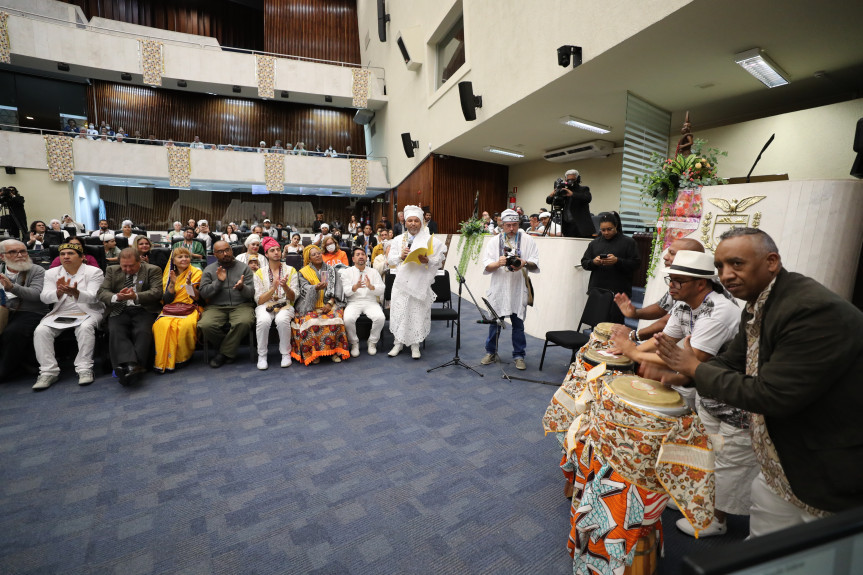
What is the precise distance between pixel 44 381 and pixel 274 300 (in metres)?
1.98

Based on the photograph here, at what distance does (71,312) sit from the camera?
12.0ft

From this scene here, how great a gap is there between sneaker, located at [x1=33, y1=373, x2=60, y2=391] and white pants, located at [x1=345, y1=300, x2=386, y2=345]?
262 cm

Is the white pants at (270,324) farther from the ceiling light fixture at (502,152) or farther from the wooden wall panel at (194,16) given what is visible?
the wooden wall panel at (194,16)

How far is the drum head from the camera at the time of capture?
1.39 metres

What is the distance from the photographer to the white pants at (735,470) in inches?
68.8

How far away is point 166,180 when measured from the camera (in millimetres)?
12969

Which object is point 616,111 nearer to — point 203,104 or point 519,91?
point 519,91

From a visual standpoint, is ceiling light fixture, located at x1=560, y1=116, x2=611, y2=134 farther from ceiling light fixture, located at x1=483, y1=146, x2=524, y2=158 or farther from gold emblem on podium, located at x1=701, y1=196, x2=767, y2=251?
gold emblem on podium, located at x1=701, y1=196, x2=767, y2=251

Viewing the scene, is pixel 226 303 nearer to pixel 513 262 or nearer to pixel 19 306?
pixel 19 306

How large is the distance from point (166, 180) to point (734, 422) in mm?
15910

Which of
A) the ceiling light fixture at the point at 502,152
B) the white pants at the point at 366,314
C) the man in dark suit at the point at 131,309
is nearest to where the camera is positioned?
the man in dark suit at the point at 131,309

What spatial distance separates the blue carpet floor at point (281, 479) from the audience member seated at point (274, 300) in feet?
1.84

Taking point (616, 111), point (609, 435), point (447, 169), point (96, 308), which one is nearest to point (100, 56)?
point (447, 169)

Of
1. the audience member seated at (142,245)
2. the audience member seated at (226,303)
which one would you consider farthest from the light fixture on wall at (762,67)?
the audience member seated at (142,245)
